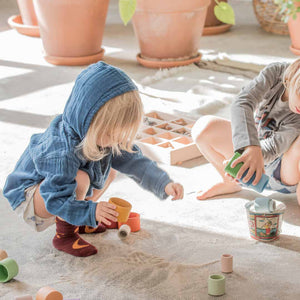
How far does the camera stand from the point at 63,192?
1.40m

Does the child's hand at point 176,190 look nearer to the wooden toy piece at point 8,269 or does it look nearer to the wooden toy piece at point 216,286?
the wooden toy piece at point 216,286

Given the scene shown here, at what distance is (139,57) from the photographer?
12.1 ft

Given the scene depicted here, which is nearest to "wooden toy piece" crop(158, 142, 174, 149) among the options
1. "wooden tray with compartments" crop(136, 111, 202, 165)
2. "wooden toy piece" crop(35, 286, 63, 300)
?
"wooden tray with compartments" crop(136, 111, 202, 165)

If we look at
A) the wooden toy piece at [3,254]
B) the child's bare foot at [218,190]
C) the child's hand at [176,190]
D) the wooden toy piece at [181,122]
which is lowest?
the wooden toy piece at [181,122]

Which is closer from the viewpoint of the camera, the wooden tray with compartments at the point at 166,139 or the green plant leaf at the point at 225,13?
the green plant leaf at the point at 225,13

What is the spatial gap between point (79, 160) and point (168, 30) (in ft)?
7.36

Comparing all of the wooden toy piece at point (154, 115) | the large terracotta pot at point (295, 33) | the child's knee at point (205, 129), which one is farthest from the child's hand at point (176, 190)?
the large terracotta pot at point (295, 33)

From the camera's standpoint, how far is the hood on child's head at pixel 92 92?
1.38 metres

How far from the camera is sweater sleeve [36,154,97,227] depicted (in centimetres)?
140

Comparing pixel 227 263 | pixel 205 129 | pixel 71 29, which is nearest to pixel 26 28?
pixel 71 29

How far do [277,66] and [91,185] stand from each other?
71cm

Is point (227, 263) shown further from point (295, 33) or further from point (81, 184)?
point (295, 33)

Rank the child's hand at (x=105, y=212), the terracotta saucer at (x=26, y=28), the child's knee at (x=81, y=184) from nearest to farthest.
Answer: the child's hand at (x=105, y=212) → the child's knee at (x=81, y=184) → the terracotta saucer at (x=26, y=28)

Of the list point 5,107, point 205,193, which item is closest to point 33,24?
point 5,107
